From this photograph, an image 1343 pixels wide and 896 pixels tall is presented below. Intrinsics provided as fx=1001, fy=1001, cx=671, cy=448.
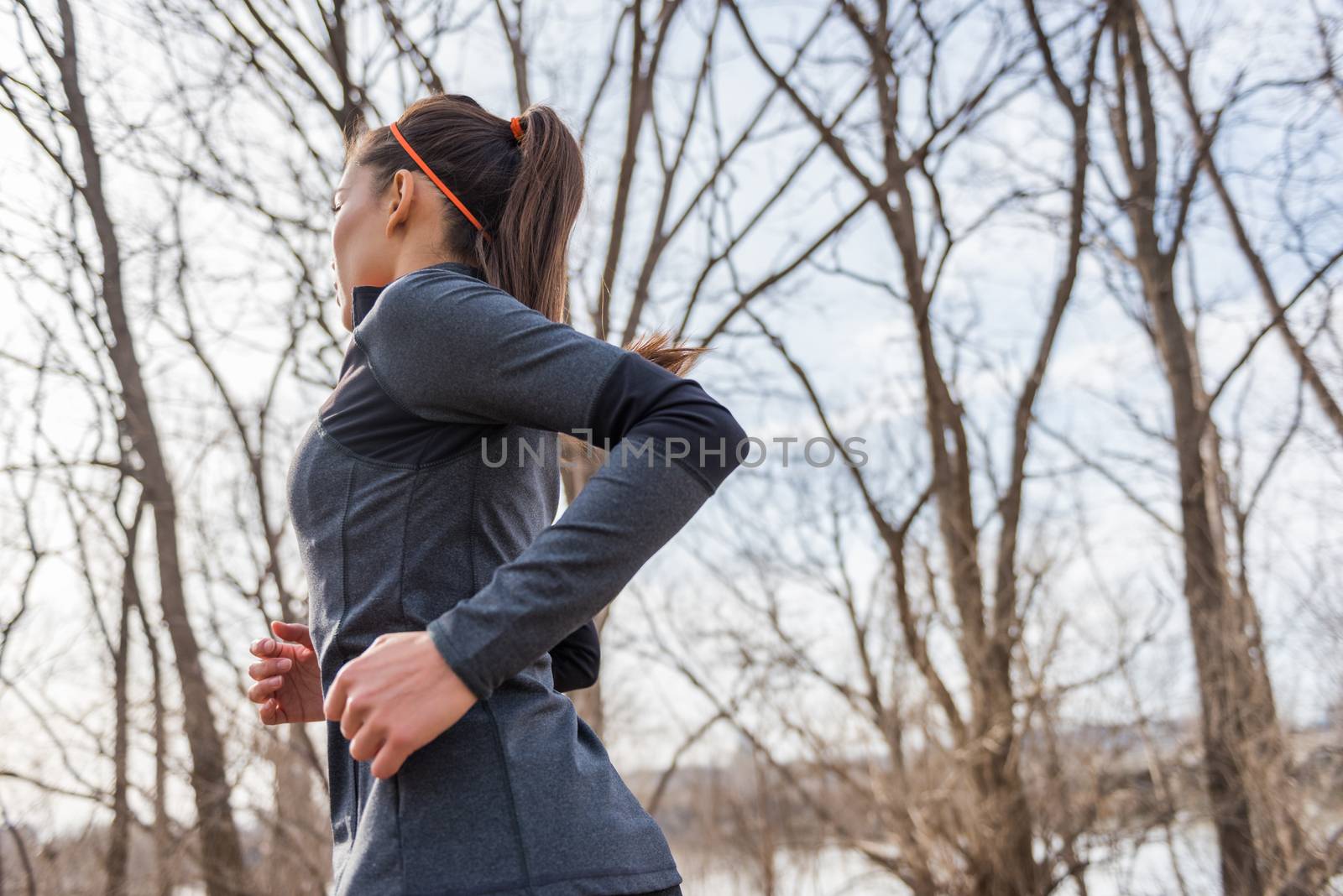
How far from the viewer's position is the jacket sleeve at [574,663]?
1.23 metres

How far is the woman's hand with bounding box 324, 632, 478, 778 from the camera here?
768 millimetres

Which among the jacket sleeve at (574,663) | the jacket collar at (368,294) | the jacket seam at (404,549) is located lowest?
the jacket sleeve at (574,663)

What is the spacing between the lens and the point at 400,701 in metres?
0.77

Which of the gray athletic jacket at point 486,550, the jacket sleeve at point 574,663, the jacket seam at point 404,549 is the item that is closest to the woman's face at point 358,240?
the gray athletic jacket at point 486,550

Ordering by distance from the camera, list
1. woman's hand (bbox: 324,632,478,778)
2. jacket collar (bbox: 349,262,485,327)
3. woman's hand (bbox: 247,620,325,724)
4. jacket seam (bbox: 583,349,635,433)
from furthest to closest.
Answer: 1. woman's hand (bbox: 247,620,325,724)
2. jacket collar (bbox: 349,262,485,327)
3. jacket seam (bbox: 583,349,635,433)
4. woman's hand (bbox: 324,632,478,778)

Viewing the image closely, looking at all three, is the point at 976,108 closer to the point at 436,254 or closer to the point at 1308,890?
the point at 1308,890

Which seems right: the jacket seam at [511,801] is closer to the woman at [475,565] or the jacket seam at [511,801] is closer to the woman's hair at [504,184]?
the woman at [475,565]

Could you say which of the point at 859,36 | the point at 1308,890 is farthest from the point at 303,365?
the point at 1308,890

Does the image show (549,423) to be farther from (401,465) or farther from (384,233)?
(384,233)

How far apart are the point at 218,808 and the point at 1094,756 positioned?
4.48 metres

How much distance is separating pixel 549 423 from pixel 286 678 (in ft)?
1.82

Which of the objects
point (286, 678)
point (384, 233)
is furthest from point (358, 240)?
point (286, 678)

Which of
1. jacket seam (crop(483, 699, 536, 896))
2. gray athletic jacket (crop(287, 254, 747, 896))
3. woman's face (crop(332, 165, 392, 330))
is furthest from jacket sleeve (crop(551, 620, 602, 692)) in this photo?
woman's face (crop(332, 165, 392, 330))

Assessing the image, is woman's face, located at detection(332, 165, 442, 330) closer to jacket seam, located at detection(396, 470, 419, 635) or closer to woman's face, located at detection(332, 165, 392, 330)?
woman's face, located at detection(332, 165, 392, 330)
